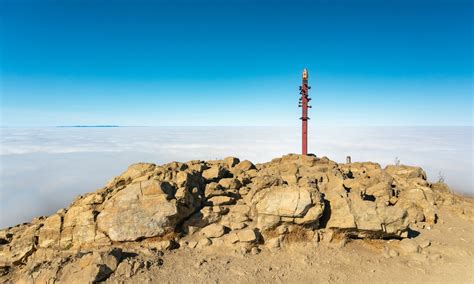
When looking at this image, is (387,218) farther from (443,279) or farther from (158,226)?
(158,226)

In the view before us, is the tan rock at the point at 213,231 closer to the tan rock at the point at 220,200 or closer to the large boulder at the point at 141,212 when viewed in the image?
the large boulder at the point at 141,212

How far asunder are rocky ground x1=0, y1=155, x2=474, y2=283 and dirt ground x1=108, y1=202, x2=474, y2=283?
31 millimetres

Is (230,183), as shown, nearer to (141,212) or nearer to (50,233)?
(141,212)

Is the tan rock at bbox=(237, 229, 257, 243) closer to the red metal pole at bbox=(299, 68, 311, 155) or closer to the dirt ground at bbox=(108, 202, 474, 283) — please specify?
the dirt ground at bbox=(108, 202, 474, 283)

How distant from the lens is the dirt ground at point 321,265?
327 inches

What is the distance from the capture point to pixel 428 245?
1048 cm

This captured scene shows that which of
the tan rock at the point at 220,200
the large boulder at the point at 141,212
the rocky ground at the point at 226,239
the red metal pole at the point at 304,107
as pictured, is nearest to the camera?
the rocky ground at the point at 226,239

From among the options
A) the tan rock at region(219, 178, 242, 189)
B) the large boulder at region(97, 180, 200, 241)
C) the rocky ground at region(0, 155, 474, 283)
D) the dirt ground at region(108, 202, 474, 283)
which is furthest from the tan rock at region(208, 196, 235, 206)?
the dirt ground at region(108, 202, 474, 283)

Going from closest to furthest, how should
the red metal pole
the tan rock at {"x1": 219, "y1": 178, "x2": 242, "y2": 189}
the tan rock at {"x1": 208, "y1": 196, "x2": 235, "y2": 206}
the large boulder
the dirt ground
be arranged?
the dirt ground → the large boulder → the tan rock at {"x1": 208, "y1": 196, "x2": 235, "y2": 206} → the tan rock at {"x1": 219, "y1": 178, "x2": 242, "y2": 189} → the red metal pole

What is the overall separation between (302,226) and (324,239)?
880 millimetres

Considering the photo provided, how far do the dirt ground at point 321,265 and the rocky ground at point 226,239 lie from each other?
3 cm

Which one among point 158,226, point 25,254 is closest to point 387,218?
point 158,226

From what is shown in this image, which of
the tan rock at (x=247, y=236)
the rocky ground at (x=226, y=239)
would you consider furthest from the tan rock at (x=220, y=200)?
the tan rock at (x=247, y=236)

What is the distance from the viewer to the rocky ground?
8.45m
